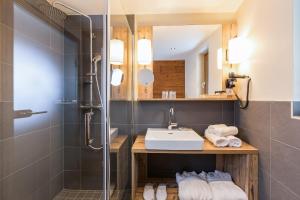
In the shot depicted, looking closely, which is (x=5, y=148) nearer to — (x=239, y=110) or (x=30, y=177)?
(x=30, y=177)

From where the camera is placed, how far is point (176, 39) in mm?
2076

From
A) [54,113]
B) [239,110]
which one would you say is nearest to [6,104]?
[54,113]

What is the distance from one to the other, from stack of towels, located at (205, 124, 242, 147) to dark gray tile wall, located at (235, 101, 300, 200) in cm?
15

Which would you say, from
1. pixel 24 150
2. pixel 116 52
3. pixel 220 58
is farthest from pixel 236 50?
pixel 24 150

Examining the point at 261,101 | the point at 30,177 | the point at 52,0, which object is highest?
the point at 52,0

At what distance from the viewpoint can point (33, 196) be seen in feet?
5.44

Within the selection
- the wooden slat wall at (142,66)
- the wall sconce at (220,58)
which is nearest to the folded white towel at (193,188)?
the wooden slat wall at (142,66)

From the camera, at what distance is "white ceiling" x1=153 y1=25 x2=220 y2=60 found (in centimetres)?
204

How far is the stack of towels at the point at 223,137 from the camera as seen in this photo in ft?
5.33

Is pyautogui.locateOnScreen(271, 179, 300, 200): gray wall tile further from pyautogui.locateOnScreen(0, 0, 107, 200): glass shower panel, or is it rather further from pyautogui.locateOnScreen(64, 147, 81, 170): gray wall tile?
pyautogui.locateOnScreen(64, 147, 81, 170): gray wall tile

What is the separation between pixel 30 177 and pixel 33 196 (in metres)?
0.18

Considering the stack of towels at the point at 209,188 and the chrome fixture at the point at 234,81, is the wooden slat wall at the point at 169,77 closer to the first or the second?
the chrome fixture at the point at 234,81

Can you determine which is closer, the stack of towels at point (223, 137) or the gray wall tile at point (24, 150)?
the gray wall tile at point (24, 150)

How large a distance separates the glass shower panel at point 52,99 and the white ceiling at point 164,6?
0.07 ft
